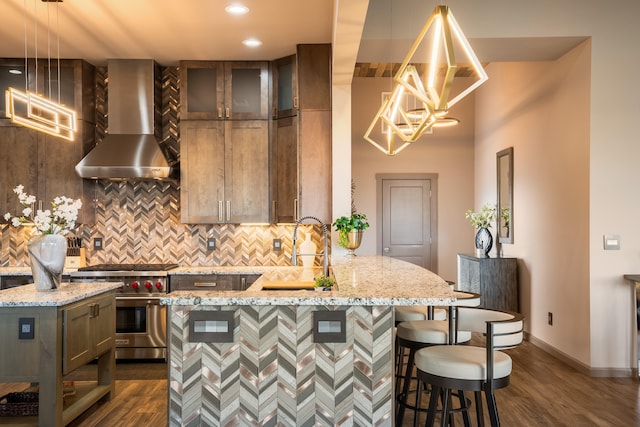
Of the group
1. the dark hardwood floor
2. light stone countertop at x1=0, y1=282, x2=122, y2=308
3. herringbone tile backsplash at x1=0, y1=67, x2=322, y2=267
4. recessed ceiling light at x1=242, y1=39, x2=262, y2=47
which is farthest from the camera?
herringbone tile backsplash at x1=0, y1=67, x2=322, y2=267

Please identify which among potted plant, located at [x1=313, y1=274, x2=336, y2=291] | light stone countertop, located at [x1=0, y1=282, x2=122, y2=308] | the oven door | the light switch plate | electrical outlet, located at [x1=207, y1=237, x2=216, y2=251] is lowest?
the oven door

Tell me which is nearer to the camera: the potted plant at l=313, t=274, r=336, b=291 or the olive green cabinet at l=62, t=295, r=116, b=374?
the potted plant at l=313, t=274, r=336, b=291

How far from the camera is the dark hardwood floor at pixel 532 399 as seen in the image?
3.50 metres

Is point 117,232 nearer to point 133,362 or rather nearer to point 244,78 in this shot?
point 133,362

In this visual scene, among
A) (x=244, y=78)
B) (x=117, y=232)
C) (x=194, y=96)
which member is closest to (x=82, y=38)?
(x=194, y=96)

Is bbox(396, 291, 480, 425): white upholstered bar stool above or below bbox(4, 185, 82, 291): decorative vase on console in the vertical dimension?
below

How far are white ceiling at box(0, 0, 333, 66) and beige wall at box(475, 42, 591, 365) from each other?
2318mm

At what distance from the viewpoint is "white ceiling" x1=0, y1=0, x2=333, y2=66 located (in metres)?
4.04

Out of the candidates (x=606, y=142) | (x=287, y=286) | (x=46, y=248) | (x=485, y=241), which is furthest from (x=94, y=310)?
(x=485, y=241)

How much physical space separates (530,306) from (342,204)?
8.45 feet

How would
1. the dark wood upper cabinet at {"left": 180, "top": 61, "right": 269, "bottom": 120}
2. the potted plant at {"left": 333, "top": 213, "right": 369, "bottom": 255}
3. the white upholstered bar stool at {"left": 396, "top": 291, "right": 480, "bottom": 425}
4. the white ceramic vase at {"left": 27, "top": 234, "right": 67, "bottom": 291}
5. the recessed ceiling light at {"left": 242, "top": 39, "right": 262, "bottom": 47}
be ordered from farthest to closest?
the dark wood upper cabinet at {"left": 180, "top": 61, "right": 269, "bottom": 120}, the recessed ceiling light at {"left": 242, "top": 39, "right": 262, "bottom": 47}, the potted plant at {"left": 333, "top": 213, "right": 369, "bottom": 255}, the white ceramic vase at {"left": 27, "top": 234, "right": 67, "bottom": 291}, the white upholstered bar stool at {"left": 396, "top": 291, "right": 480, "bottom": 425}

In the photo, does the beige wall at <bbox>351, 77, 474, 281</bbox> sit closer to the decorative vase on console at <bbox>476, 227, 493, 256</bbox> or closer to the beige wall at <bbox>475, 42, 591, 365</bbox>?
the beige wall at <bbox>475, 42, 591, 365</bbox>

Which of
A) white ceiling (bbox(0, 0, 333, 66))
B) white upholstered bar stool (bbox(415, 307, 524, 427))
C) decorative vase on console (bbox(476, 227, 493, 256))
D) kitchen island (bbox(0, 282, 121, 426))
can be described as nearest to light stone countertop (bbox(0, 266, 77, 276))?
kitchen island (bbox(0, 282, 121, 426))

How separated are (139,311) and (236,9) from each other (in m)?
2.83
